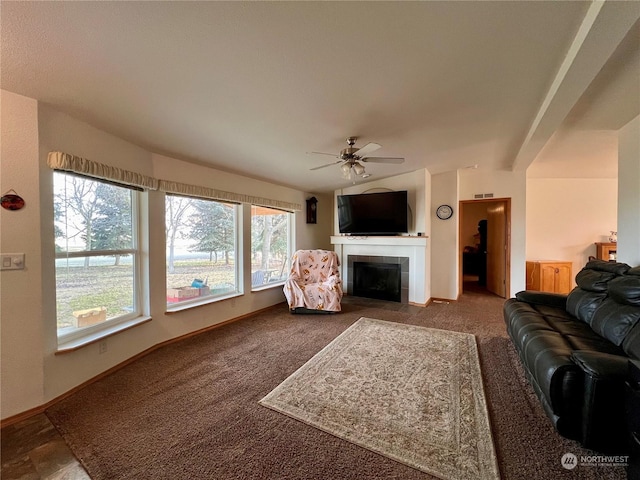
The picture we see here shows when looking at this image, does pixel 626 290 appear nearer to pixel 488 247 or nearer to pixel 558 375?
pixel 558 375

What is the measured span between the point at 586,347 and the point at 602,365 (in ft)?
1.85

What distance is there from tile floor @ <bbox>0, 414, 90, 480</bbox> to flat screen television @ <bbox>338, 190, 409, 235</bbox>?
4342mm

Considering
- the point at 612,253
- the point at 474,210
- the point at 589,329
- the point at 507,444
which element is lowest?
the point at 507,444

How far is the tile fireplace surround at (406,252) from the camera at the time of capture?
4.60 meters

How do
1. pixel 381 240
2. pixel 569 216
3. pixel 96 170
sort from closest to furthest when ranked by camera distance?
pixel 96 170 → pixel 381 240 → pixel 569 216

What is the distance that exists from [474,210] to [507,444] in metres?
7.55

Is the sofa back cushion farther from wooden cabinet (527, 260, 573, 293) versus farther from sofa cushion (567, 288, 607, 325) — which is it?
wooden cabinet (527, 260, 573, 293)

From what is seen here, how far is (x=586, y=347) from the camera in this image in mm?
1809

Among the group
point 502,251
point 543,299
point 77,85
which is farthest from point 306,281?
point 502,251

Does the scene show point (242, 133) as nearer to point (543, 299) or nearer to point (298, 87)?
point (298, 87)

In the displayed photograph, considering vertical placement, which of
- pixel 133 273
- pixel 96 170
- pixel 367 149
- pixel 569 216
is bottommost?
pixel 133 273

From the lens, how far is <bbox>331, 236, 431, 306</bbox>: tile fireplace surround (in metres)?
4.60

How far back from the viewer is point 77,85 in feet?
5.49

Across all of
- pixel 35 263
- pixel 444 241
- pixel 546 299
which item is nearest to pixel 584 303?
pixel 546 299
